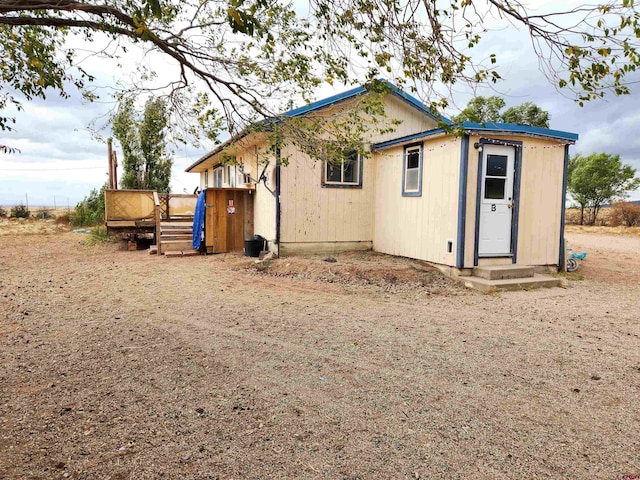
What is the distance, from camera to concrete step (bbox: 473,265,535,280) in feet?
24.5

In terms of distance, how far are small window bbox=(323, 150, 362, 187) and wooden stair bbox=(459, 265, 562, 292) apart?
3.70 meters

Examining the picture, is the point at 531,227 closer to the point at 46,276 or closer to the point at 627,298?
the point at 627,298

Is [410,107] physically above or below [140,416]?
above

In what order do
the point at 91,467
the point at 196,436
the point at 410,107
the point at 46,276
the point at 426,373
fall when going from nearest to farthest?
the point at 91,467 → the point at 196,436 → the point at 426,373 → the point at 46,276 → the point at 410,107

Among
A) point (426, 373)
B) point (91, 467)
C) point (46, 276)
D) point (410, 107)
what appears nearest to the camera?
point (91, 467)

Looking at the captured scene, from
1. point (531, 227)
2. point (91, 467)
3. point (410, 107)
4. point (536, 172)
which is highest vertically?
point (410, 107)

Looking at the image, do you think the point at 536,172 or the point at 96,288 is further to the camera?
the point at 536,172

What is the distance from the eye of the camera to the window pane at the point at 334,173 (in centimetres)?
992

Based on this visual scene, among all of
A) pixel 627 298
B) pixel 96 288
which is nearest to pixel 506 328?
pixel 627 298

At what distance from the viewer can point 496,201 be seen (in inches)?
312

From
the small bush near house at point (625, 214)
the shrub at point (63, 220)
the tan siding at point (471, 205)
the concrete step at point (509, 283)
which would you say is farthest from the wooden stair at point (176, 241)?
the small bush near house at point (625, 214)

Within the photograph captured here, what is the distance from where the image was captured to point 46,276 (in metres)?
8.08

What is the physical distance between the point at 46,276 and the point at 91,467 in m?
7.19

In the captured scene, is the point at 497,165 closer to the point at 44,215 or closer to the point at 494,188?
the point at 494,188
